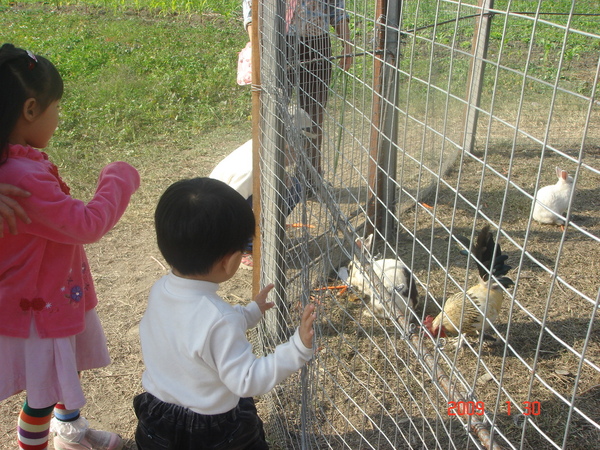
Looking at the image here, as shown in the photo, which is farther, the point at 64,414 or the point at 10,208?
the point at 64,414

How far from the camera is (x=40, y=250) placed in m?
1.70

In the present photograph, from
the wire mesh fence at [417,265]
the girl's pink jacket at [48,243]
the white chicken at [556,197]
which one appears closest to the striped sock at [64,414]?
the girl's pink jacket at [48,243]

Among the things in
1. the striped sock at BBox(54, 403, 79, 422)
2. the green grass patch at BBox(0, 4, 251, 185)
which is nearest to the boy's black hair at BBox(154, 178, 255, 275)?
the striped sock at BBox(54, 403, 79, 422)

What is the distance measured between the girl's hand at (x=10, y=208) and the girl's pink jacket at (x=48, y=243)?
62mm

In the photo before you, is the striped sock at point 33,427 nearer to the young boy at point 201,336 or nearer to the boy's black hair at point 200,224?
the young boy at point 201,336

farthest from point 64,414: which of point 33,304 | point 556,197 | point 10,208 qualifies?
point 556,197

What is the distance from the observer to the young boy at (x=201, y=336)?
4.53 ft

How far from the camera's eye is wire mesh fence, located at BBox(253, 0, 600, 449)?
46.8 inches

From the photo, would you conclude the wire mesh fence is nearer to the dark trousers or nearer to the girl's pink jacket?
the dark trousers

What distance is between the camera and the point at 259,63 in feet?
7.41

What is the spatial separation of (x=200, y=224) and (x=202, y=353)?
0.99ft

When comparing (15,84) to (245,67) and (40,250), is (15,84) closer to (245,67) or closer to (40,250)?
(40,250)

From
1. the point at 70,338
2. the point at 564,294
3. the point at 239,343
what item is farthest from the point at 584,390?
the point at 70,338

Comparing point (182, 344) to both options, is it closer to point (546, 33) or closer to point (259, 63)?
point (259, 63)
